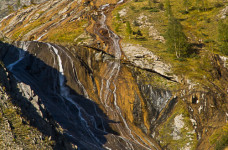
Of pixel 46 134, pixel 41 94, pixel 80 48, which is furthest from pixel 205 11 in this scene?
pixel 46 134

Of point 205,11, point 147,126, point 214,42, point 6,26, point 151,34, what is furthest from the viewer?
point 6,26

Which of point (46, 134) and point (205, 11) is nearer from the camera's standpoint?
point (46, 134)

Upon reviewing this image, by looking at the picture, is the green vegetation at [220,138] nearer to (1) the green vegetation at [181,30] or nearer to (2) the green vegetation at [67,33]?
(1) the green vegetation at [181,30]

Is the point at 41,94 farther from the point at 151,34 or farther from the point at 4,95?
the point at 151,34

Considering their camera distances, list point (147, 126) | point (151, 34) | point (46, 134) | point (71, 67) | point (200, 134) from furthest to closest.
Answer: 1. point (151, 34)
2. point (71, 67)
3. point (147, 126)
4. point (200, 134)
5. point (46, 134)

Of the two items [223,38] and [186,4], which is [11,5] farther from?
[223,38]

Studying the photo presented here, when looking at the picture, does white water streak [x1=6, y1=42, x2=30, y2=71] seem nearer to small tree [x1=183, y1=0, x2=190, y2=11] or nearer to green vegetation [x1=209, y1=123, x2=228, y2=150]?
green vegetation [x1=209, y1=123, x2=228, y2=150]
